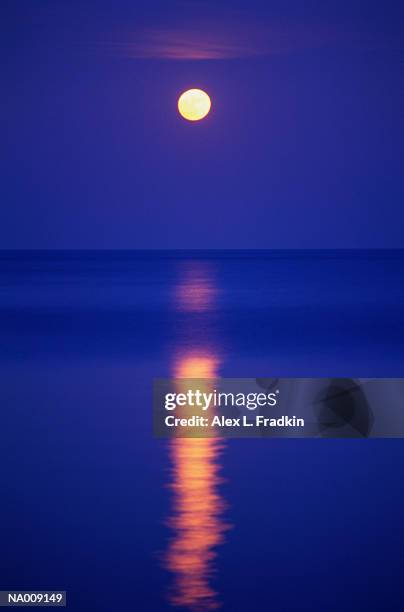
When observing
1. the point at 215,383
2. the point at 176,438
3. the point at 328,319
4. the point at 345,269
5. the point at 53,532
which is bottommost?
the point at 53,532

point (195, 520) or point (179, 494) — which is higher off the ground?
point (179, 494)

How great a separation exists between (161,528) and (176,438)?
0.96 meters

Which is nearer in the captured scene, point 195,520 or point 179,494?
point 195,520

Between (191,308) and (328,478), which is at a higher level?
(191,308)

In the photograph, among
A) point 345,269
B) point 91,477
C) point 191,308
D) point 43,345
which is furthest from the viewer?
point 345,269

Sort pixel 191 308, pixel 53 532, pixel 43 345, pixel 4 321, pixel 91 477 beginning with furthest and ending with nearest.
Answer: pixel 191 308 → pixel 4 321 → pixel 43 345 → pixel 91 477 → pixel 53 532

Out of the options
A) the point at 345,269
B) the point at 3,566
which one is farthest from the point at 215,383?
the point at 345,269

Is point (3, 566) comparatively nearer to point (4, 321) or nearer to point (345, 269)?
point (4, 321)

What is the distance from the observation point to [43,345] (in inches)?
262

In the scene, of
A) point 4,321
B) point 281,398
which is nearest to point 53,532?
point 281,398

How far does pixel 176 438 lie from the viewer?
3830 millimetres

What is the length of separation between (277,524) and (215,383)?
1.66m

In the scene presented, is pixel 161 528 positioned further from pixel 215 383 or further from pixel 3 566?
pixel 215 383

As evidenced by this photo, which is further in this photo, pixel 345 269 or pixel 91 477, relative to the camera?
pixel 345 269
